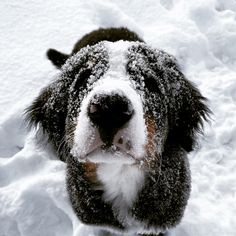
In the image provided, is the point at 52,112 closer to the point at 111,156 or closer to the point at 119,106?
the point at 111,156

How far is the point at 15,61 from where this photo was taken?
4691mm

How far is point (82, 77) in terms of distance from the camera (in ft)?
8.72

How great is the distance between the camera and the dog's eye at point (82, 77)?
263 cm

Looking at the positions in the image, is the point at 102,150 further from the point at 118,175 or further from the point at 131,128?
the point at 118,175

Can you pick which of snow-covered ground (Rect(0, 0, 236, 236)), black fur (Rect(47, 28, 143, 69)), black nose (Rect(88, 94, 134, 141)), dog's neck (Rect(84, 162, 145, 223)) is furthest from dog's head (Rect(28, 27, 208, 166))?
black fur (Rect(47, 28, 143, 69))

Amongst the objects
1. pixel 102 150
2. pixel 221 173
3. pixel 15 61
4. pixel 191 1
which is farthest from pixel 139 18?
pixel 102 150

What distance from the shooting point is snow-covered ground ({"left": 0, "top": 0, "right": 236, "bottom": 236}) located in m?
3.53

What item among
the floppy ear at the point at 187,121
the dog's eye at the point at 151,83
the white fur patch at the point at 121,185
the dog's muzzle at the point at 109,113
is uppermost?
the dog's muzzle at the point at 109,113

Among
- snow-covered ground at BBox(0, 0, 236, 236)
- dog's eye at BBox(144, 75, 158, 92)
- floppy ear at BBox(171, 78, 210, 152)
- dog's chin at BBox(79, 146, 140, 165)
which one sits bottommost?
snow-covered ground at BBox(0, 0, 236, 236)

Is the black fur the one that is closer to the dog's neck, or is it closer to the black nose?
the dog's neck

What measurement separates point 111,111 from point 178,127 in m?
0.99

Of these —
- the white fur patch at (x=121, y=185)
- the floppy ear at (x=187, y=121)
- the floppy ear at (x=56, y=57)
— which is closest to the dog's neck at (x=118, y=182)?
the white fur patch at (x=121, y=185)

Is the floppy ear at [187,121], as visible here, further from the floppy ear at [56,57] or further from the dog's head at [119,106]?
the floppy ear at [56,57]

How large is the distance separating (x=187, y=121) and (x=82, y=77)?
0.81 metres
